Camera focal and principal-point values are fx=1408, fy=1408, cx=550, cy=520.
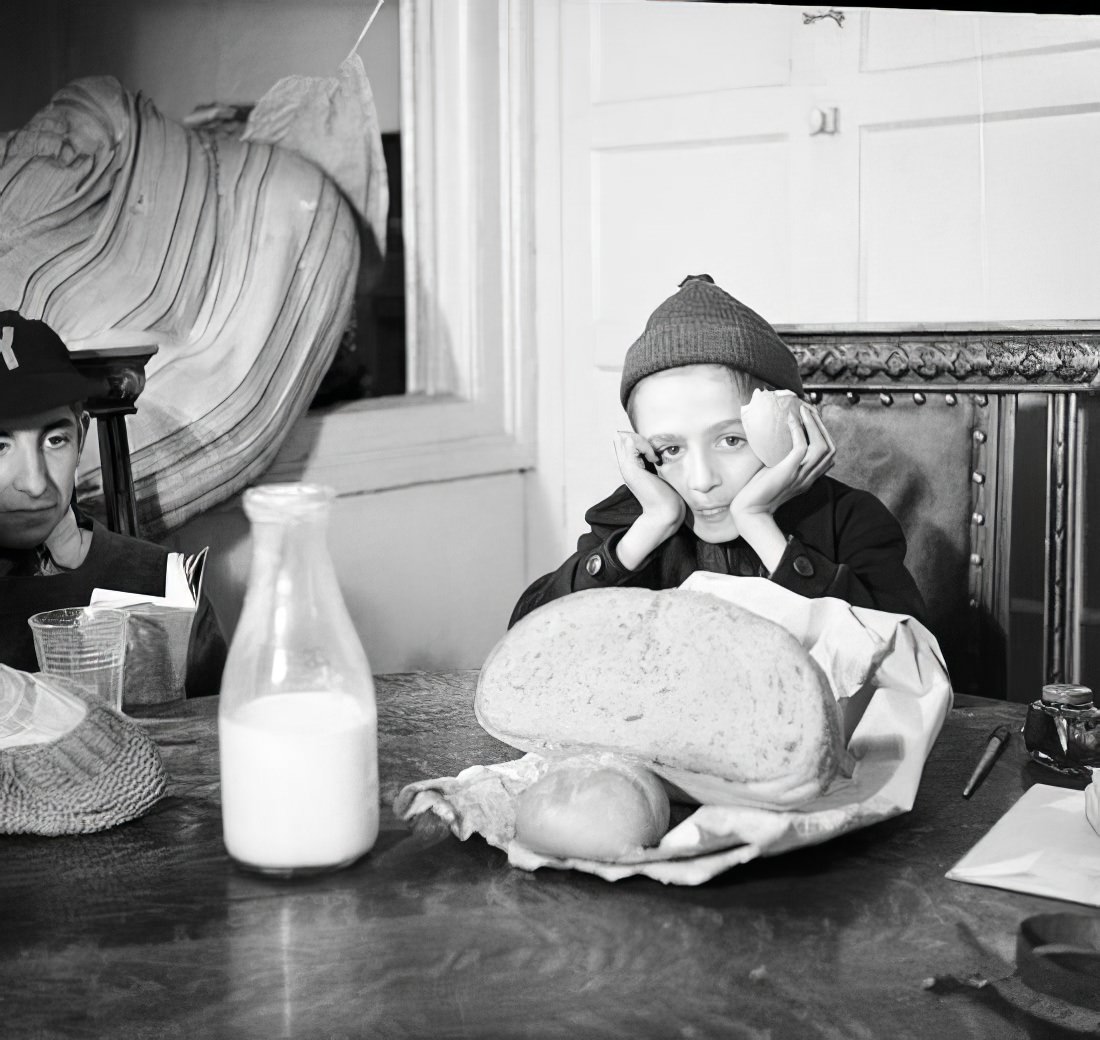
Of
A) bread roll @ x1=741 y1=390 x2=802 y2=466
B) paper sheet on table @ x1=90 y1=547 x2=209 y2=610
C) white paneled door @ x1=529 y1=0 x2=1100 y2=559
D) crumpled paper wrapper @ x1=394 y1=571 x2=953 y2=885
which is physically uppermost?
white paneled door @ x1=529 y1=0 x2=1100 y2=559

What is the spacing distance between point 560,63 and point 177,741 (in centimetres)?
233

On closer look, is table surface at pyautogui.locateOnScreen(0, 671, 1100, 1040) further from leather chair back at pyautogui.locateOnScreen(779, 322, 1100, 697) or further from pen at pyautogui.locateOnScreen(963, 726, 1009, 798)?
leather chair back at pyautogui.locateOnScreen(779, 322, 1100, 697)

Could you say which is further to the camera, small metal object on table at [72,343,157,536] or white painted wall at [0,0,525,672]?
white painted wall at [0,0,525,672]

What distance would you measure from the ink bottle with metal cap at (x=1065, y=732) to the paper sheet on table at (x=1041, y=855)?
0.08 metres

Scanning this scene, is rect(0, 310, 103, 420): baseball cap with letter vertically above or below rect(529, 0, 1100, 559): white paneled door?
below

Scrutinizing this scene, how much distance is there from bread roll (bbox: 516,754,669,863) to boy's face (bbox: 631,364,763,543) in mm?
725

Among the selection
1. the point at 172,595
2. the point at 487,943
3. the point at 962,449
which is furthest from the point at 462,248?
the point at 487,943

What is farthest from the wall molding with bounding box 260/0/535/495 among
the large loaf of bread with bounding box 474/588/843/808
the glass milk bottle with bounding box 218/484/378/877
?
the glass milk bottle with bounding box 218/484/378/877

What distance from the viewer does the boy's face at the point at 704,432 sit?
154 cm

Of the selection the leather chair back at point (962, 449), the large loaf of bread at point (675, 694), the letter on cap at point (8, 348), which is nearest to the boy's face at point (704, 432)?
the leather chair back at point (962, 449)

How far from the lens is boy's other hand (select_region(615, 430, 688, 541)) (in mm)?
1596

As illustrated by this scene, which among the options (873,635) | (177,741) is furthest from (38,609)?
(873,635)

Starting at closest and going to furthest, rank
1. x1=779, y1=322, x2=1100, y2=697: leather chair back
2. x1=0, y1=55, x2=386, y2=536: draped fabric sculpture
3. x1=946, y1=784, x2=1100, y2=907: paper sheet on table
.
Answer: x1=946, y1=784, x2=1100, y2=907: paper sheet on table < x1=779, y1=322, x2=1100, y2=697: leather chair back < x1=0, y1=55, x2=386, y2=536: draped fabric sculpture

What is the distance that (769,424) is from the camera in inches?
58.9
